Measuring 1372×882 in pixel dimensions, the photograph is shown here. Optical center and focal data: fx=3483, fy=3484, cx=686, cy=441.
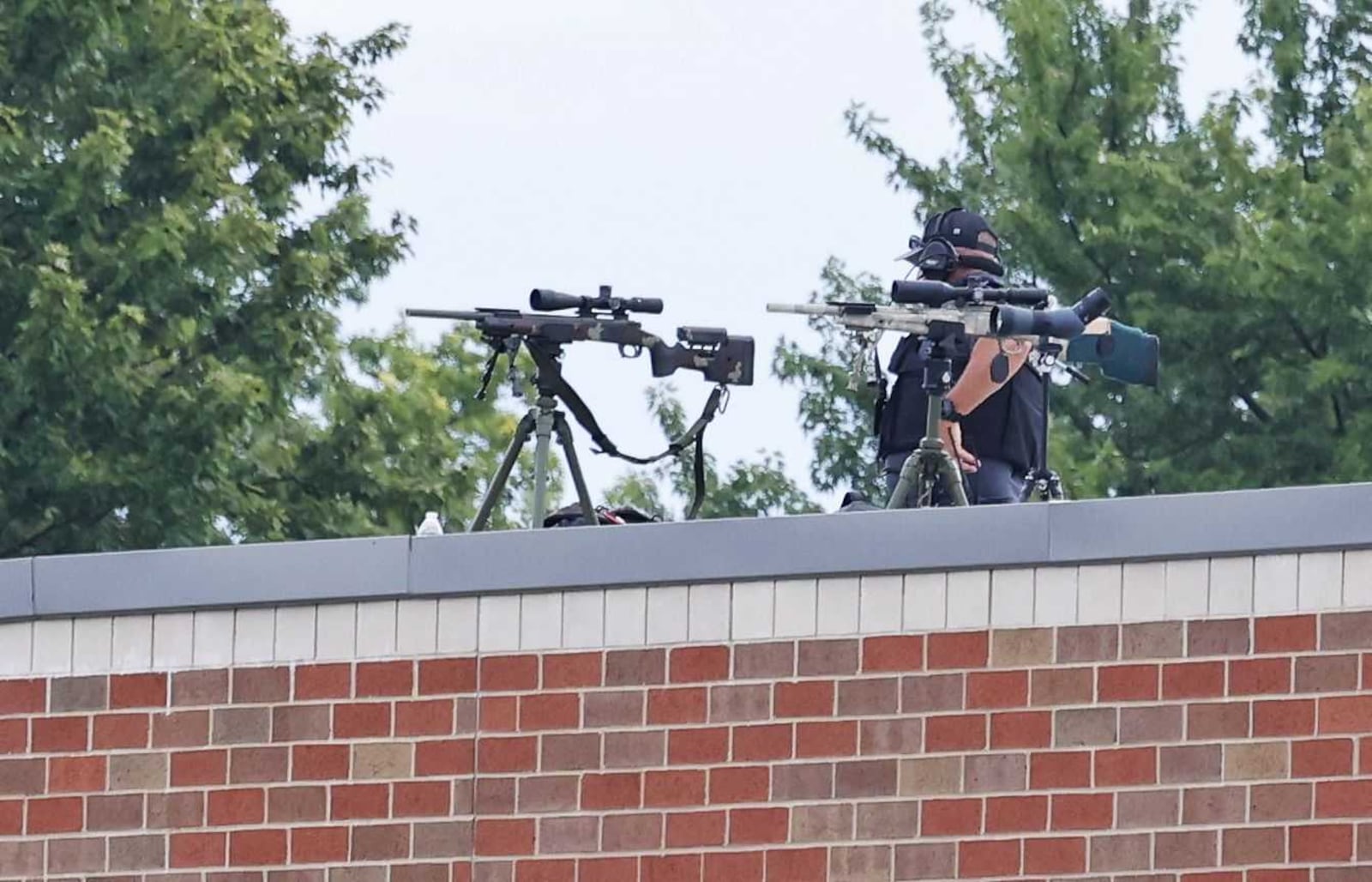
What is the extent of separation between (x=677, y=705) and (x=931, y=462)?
202 centimetres

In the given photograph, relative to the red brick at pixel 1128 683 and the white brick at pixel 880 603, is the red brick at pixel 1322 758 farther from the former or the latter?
the white brick at pixel 880 603

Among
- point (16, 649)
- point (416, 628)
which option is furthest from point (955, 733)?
point (16, 649)

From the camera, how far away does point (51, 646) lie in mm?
10508

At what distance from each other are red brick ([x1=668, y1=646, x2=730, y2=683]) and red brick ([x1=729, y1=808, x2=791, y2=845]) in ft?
1.27

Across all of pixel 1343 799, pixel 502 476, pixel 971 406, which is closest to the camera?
pixel 1343 799

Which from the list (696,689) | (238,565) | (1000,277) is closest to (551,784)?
(696,689)

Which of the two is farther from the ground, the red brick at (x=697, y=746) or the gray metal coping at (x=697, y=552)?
the gray metal coping at (x=697, y=552)

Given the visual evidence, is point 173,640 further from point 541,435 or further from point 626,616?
point 541,435

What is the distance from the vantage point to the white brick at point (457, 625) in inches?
394

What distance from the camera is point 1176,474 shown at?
85.6 ft

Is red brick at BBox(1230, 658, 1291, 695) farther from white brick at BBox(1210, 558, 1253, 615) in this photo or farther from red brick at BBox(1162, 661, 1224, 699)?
white brick at BBox(1210, 558, 1253, 615)

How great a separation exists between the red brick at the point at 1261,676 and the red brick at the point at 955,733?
27.5 inches

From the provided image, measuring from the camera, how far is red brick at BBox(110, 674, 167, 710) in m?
10.3

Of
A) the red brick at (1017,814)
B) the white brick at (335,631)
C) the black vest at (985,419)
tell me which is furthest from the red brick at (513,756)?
the black vest at (985,419)
